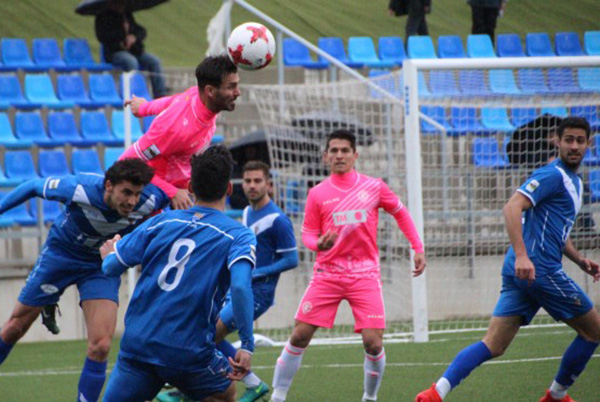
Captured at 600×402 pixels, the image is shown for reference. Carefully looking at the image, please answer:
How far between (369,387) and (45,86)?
9.07 m

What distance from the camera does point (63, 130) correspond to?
555 inches

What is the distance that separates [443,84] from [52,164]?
5.06m

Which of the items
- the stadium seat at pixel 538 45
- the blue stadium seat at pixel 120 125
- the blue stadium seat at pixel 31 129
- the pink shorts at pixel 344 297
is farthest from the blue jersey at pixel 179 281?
the stadium seat at pixel 538 45

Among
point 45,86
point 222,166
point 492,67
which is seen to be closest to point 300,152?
point 492,67

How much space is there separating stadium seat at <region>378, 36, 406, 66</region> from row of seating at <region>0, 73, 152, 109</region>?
4.35 meters

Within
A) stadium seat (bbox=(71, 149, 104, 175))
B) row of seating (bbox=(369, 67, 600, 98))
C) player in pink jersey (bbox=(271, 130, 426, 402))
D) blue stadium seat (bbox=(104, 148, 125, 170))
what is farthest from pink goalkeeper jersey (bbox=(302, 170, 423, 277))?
stadium seat (bbox=(71, 149, 104, 175))

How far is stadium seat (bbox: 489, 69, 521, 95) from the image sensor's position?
12.7m

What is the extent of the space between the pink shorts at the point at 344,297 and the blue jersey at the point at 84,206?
53.5 inches

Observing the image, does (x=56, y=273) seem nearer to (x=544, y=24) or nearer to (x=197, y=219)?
(x=197, y=219)

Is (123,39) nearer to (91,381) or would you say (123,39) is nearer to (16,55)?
(16,55)

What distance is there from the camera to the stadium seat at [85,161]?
13.3m

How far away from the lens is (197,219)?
4715 mm

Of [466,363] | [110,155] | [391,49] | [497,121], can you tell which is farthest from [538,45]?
[466,363]

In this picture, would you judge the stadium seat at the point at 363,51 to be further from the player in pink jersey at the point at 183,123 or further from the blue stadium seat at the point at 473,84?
the player in pink jersey at the point at 183,123
